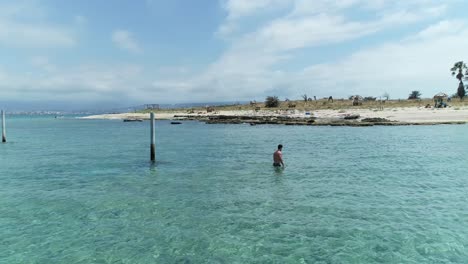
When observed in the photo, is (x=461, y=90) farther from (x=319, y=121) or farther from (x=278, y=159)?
(x=278, y=159)

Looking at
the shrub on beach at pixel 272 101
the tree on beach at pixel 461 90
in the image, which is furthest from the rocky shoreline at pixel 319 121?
the tree on beach at pixel 461 90

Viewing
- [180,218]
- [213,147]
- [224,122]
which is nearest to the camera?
[180,218]

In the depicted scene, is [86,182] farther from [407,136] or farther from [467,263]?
[407,136]

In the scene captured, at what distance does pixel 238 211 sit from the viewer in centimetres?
1480

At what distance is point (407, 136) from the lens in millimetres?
44000

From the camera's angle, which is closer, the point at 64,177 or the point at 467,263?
the point at 467,263

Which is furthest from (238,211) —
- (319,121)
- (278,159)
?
(319,121)

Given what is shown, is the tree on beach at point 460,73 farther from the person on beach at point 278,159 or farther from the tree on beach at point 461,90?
the person on beach at point 278,159

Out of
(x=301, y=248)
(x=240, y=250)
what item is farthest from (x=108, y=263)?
(x=301, y=248)

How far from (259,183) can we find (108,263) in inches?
441

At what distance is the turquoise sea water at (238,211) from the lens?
10.8 m

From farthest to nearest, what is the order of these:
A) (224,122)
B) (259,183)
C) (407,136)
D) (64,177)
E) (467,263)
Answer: (224,122) < (407,136) < (64,177) < (259,183) < (467,263)

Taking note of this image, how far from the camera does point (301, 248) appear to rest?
1095cm

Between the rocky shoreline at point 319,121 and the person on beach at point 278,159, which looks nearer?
the person on beach at point 278,159
